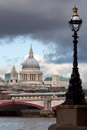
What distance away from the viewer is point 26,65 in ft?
547

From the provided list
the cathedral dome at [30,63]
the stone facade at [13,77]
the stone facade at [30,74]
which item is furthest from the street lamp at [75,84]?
the stone facade at [13,77]

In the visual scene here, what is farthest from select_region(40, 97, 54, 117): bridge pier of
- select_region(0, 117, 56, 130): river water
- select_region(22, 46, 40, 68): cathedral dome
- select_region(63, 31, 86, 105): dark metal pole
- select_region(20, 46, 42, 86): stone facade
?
select_region(22, 46, 40, 68): cathedral dome

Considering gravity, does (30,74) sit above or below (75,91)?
above

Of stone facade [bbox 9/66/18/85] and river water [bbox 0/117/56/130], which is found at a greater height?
stone facade [bbox 9/66/18/85]

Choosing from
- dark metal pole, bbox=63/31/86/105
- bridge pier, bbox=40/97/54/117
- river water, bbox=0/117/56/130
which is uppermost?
bridge pier, bbox=40/97/54/117

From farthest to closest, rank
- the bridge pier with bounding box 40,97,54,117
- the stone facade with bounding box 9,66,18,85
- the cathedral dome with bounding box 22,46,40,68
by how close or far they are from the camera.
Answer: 1. the stone facade with bounding box 9,66,18,85
2. the cathedral dome with bounding box 22,46,40,68
3. the bridge pier with bounding box 40,97,54,117

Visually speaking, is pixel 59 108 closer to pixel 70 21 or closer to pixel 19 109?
pixel 70 21

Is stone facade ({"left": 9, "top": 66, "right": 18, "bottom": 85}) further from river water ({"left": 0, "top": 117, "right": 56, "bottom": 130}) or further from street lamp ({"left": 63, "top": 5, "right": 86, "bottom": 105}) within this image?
street lamp ({"left": 63, "top": 5, "right": 86, "bottom": 105})

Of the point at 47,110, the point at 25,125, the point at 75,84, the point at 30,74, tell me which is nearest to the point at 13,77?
the point at 30,74

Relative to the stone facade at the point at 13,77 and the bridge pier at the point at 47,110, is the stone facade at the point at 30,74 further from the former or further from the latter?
the bridge pier at the point at 47,110

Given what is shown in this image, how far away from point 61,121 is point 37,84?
152 m

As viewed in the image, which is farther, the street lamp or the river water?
the river water

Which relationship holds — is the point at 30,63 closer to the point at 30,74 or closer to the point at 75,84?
the point at 30,74

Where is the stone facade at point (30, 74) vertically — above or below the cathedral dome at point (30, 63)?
below
